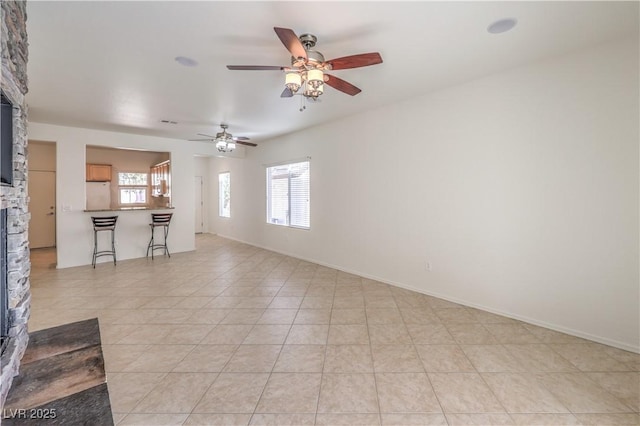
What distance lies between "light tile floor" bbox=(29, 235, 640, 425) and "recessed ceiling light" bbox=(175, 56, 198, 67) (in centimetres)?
279

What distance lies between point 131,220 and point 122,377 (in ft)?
16.3

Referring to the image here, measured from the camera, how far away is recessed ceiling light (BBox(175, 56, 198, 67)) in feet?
9.50

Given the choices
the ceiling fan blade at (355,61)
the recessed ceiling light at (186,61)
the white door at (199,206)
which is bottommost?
the white door at (199,206)

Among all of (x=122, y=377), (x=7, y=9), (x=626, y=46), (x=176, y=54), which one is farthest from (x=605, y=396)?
(x=7, y=9)

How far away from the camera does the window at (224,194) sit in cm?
902

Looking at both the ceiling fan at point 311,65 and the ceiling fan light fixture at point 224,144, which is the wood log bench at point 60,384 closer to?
the ceiling fan at point 311,65

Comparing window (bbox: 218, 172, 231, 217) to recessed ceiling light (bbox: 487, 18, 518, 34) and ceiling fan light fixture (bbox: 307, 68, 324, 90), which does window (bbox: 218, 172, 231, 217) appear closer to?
ceiling fan light fixture (bbox: 307, 68, 324, 90)

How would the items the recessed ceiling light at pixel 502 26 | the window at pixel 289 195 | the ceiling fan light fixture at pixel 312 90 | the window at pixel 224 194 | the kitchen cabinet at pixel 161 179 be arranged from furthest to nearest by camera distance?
the window at pixel 224 194
the kitchen cabinet at pixel 161 179
the window at pixel 289 195
the ceiling fan light fixture at pixel 312 90
the recessed ceiling light at pixel 502 26

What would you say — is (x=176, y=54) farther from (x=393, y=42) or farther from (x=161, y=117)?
(x=161, y=117)

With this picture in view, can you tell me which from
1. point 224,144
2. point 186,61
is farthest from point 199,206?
point 186,61

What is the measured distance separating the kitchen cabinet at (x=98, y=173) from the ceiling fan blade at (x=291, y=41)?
839 cm

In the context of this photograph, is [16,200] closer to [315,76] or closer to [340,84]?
[315,76]

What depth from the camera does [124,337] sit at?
280cm

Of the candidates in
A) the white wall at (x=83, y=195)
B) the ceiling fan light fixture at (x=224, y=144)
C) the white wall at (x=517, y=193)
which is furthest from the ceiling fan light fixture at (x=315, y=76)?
the white wall at (x=83, y=195)
